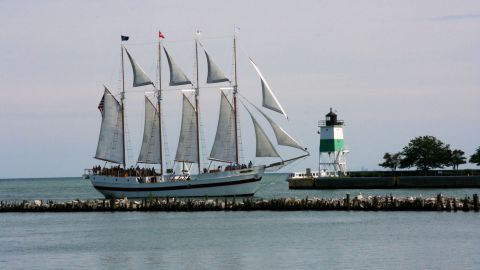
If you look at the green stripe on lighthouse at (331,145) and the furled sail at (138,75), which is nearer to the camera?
the furled sail at (138,75)

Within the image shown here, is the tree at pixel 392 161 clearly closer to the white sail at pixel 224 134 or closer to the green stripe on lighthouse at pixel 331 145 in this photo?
the green stripe on lighthouse at pixel 331 145

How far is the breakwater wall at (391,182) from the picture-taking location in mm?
105500

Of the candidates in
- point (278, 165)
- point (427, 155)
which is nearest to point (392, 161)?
point (427, 155)

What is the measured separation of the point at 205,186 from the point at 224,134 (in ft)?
16.2

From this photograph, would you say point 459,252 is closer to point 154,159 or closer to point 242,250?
point 242,250

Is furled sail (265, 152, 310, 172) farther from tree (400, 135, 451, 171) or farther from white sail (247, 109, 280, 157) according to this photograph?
tree (400, 135, 451, 171)

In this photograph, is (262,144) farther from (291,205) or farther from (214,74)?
(291,205)

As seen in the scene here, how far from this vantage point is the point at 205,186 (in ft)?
284

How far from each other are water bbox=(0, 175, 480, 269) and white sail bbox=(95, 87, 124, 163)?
66.8 feet

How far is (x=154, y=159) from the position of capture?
90125 mm

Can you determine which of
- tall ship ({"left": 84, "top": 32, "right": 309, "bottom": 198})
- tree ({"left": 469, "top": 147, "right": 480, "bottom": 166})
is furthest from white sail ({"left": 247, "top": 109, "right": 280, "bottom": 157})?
tree ({"left": 469, "top": 147, "right": 480, "bottom": 166})

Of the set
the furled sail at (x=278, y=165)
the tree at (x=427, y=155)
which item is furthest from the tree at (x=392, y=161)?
the furled sail at (x=278, y=165)

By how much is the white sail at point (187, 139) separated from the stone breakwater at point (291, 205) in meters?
12.8

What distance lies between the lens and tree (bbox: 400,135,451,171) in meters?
118
